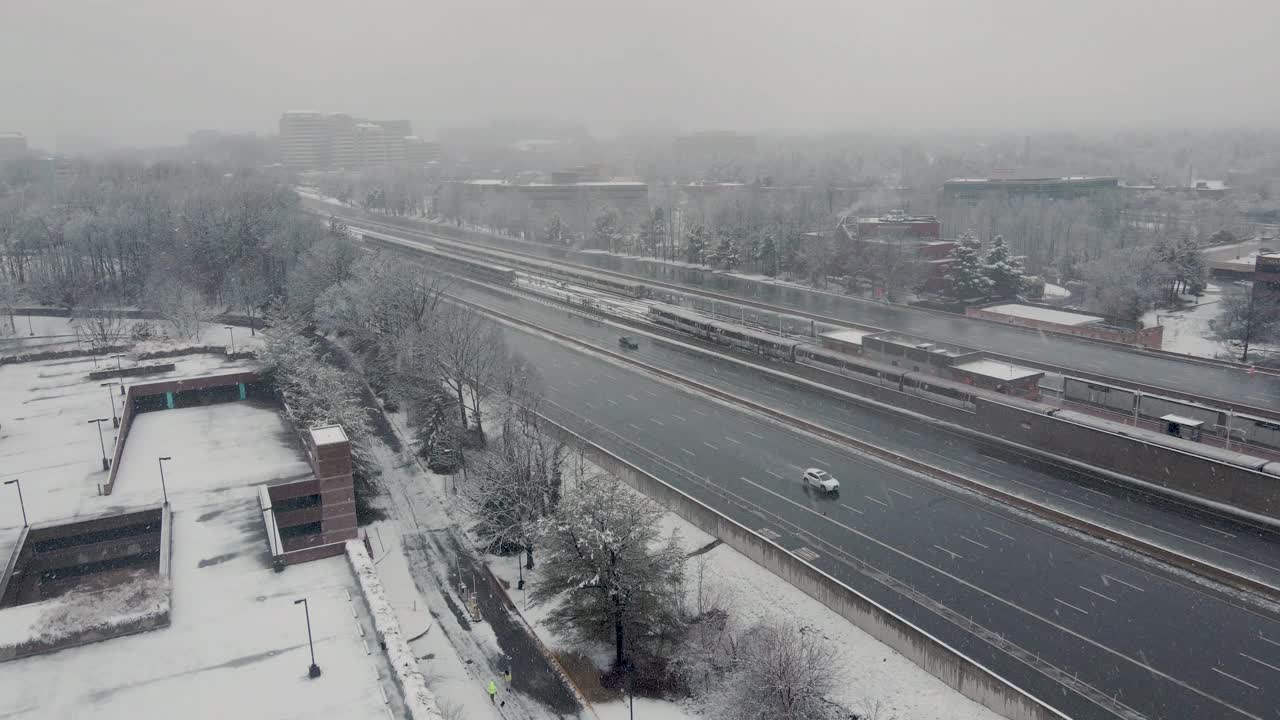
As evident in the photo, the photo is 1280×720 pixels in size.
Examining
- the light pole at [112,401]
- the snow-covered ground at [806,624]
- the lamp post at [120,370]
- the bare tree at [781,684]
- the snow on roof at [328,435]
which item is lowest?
the snow-covered ground at [806,624]

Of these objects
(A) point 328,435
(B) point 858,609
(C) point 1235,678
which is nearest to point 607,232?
(A) point 328,435

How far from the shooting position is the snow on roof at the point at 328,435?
30.5 meters

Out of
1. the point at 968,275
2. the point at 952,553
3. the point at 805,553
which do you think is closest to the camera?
the point at 952,553

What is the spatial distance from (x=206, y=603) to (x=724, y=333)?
38700mm

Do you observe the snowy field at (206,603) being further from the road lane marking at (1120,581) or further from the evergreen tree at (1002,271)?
the evergreen tree at (1002,271)

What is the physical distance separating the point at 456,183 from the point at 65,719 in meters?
139

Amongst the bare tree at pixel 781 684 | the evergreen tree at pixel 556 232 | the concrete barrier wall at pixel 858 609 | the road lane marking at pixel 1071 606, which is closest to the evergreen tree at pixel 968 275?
the concrete barrier wall at pixel 858 609

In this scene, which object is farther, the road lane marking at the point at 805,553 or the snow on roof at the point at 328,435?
the snow on roof at the point at 328,435

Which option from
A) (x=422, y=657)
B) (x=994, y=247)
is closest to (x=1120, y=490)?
(x=422, y=657)

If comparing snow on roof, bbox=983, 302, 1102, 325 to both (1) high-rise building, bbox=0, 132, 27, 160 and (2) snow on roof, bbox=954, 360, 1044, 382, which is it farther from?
(1) high-rise building, bbox=0, 132, 27, 160

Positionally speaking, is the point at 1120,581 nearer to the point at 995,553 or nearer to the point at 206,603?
the point at 995,553

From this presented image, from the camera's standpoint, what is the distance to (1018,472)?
1347 inches

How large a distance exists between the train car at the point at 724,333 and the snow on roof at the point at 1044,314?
755 inches

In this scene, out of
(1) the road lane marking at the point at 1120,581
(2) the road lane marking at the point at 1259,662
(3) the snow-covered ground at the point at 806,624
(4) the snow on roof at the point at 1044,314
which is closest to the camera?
(2) the road lane marking at the point at 1259,662
